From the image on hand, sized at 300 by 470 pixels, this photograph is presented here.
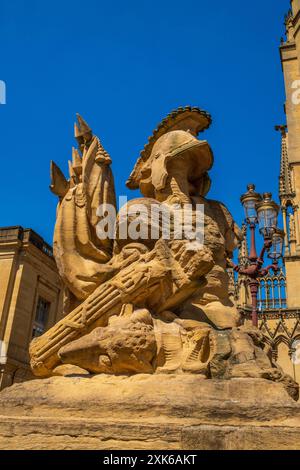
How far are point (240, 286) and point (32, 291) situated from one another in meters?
17.7

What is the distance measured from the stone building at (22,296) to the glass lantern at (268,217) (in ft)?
37.9

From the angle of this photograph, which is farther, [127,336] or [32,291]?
[32,291]

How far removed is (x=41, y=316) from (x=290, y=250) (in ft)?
49.6

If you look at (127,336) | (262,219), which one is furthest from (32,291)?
(127,336)

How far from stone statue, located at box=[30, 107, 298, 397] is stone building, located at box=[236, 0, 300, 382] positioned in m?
20.5

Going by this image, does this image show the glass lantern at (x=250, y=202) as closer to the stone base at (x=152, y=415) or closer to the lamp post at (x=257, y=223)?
the lamp post at (x=257, y=223)

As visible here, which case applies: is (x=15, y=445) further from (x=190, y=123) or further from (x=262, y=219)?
(x=262, y=219)

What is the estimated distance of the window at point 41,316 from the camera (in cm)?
1999

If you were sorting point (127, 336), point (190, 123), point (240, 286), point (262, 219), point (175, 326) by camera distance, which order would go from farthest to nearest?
1. point (240, 286)
2. point (262, 219)
3. point (190, 123)
4. point (175, 326)
5. point (127, 336)

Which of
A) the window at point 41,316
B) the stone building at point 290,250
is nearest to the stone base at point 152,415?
the window at point 41,316

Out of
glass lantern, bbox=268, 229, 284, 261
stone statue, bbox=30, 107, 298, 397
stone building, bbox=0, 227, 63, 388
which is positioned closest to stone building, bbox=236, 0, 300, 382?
stone building, bbox=0, 227, 63, 388

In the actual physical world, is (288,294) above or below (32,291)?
above

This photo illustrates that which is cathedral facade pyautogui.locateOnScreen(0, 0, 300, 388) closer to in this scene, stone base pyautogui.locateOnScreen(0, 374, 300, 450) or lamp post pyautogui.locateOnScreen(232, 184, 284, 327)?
lamp post pyautogui.locateOnScreen(232, 184, 284, 327)

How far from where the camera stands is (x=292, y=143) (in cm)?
2809
